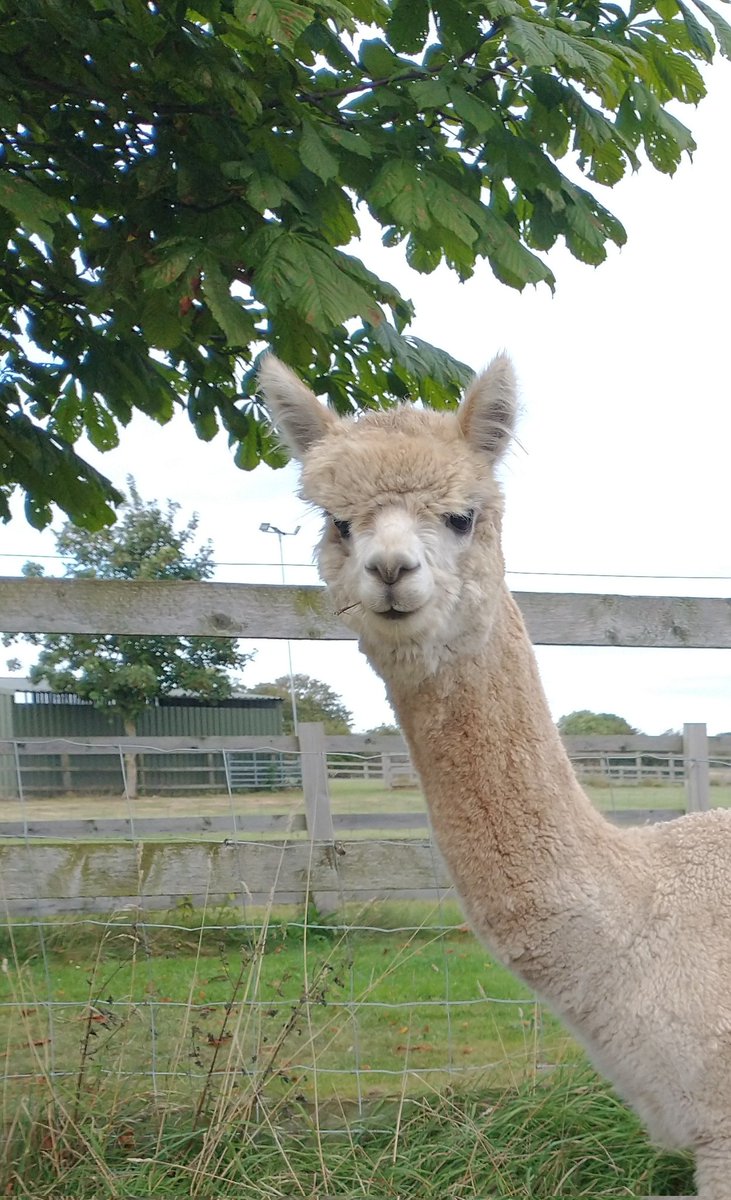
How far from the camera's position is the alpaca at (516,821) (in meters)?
2.61

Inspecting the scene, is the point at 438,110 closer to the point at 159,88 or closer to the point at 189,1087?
the point at 159,88

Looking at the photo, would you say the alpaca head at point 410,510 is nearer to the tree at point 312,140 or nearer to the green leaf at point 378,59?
the tree at point 312,140

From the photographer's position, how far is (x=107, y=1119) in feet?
11.7

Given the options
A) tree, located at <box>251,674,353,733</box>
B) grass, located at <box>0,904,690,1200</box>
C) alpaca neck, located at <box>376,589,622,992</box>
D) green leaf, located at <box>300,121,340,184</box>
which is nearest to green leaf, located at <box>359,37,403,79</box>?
green leaf, located at <box>300,121,340,184</box>

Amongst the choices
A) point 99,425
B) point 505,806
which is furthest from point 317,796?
point 505,806

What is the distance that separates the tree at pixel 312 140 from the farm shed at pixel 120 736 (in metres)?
1.75

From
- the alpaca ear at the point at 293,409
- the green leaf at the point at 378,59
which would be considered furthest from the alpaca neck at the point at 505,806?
the green leaf at the point at 378,59

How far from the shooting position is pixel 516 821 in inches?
108

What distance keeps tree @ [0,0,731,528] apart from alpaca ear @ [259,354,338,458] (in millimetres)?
79

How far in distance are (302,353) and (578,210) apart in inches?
36.8

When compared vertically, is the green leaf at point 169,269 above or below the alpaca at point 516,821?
above

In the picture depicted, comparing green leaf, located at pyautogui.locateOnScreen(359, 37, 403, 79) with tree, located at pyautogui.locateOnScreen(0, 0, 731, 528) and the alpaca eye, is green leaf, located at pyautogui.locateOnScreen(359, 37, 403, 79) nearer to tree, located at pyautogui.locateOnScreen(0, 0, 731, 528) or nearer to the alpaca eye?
tree, located at pyautogui.locateOnScreen(0, 0, 731, 528)

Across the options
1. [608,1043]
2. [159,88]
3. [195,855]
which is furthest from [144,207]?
[608,1043]

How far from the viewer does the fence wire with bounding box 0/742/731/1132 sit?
3660 millimetres
